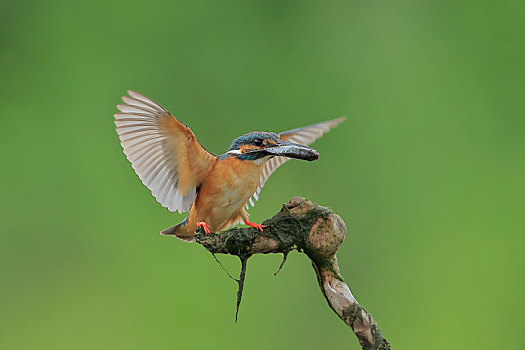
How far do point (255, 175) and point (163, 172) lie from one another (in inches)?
9.4

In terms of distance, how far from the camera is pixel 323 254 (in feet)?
4.55

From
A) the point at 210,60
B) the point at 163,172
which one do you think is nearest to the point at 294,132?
the point at 163,172

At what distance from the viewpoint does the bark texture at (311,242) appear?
4.45 feet

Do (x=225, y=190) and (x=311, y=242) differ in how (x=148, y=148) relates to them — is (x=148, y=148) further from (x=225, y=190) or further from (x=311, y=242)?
(x=311, y=242)

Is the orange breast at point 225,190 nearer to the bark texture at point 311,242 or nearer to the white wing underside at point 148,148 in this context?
the white wing underside at point 148,148

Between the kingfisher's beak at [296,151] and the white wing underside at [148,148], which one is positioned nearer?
the kingfisher's beak at [296,151]

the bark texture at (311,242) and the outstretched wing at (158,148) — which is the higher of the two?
the outstretched wing at (158,148)

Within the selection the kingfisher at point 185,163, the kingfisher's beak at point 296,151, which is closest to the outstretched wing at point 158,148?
the kingfisher at point 185,163

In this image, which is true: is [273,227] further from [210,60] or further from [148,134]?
[210,60]

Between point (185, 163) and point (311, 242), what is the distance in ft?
1.56

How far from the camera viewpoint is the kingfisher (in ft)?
5.36

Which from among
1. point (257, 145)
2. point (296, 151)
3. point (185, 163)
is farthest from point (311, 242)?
point (185, 163)

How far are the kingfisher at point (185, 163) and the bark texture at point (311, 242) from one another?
22cm

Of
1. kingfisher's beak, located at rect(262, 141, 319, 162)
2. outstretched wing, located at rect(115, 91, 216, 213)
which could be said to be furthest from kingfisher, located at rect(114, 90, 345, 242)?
kingfisher's beak, located at rect(262, 141, 319, 162)
